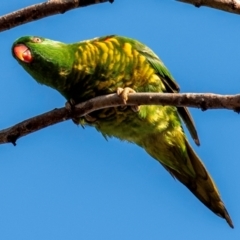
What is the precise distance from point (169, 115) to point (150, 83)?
0.40 metres

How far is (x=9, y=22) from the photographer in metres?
2.81

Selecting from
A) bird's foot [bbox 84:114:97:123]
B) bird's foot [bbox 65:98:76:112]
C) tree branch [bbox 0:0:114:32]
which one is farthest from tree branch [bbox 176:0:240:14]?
bird's foot [bbox 84:114:97:123]

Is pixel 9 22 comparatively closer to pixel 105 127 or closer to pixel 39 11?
pixel 39 11

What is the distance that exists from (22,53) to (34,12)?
4.16 ft

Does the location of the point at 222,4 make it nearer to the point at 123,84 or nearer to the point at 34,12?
the point at 34,12

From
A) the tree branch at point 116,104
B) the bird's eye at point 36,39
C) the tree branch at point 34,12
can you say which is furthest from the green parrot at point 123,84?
the tree branch at point 34,12

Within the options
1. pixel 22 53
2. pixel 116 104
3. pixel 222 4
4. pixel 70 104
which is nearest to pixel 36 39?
pixel 22 53

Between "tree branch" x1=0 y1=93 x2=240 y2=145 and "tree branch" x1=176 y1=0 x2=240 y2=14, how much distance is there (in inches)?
18.4

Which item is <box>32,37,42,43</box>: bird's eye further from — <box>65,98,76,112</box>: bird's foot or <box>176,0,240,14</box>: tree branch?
<box>176,0,240,14</box>: tree branch

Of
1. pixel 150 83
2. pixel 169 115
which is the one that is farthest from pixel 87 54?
pixel 169 115

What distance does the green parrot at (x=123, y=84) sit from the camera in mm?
4133

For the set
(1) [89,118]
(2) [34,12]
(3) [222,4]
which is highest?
(2) [34,12]

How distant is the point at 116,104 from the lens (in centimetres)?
316

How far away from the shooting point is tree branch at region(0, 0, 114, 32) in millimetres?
2816
